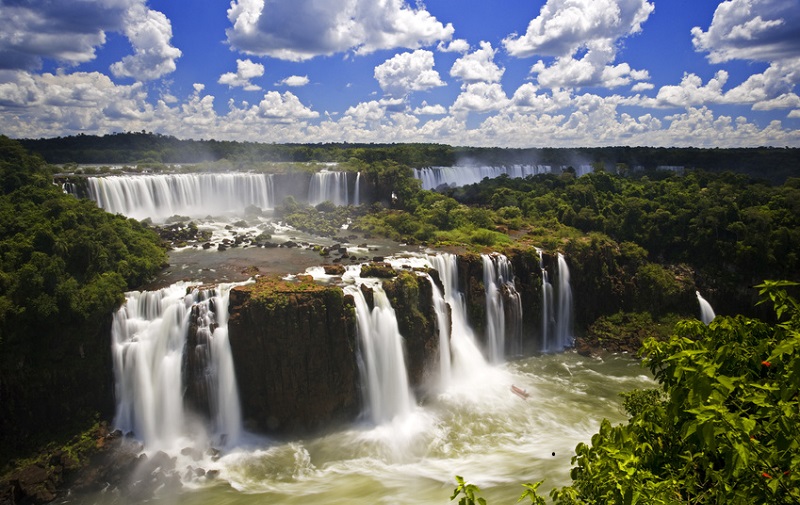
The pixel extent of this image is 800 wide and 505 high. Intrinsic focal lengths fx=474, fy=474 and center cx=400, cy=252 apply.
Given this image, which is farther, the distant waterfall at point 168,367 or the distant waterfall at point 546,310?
the distant waterfall at point 546,310

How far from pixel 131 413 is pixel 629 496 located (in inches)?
768

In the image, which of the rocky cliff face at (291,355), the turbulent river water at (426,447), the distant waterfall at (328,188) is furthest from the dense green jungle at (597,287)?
the rocky cliff face at (291,355)

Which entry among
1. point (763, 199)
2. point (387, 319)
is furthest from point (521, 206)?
point (387, 319)

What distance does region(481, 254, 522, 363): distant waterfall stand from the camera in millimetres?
26938

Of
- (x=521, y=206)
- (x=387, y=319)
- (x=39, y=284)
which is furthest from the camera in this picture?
(x=521, y=206)

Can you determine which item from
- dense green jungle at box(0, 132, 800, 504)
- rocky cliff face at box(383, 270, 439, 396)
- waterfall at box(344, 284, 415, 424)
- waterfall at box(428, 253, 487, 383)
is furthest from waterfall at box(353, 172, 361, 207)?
waterfall at box(344, 284, 415, 424)

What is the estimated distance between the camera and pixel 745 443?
368 centimetres

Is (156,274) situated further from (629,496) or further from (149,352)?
(629,496)

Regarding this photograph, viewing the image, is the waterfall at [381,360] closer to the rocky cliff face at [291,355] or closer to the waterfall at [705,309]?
the rocky cliff face at [291,355]

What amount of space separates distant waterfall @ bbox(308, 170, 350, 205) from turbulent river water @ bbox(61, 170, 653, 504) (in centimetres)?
2217

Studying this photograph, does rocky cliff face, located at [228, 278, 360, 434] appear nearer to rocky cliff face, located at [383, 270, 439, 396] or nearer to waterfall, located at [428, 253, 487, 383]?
rocky cliff face, located at [383, 270, 439, 396]

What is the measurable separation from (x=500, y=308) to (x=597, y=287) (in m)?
8.29

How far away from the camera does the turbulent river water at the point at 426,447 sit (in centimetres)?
1619

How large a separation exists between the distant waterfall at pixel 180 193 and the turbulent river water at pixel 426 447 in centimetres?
1564
